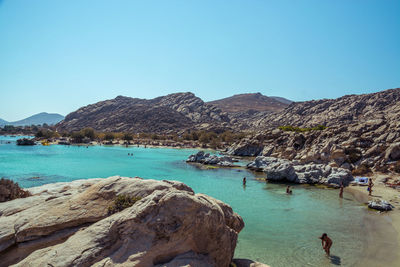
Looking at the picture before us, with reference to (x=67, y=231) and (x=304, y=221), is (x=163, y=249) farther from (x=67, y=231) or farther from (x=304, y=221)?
(x=304, y=221)

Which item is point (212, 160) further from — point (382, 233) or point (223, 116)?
point (223, 116)

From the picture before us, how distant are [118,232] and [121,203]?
5.69 ft

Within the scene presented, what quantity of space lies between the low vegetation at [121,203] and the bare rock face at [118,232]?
0.67 feet

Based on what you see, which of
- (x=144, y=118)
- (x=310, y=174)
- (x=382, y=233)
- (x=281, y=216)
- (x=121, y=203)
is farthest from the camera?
(x=144, y=118)

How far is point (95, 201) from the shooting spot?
9.27 metres

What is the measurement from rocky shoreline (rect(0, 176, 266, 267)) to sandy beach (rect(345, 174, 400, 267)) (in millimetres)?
8959

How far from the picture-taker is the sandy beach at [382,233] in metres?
12.9

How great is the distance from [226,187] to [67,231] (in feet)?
86.5

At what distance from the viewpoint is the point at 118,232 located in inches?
291

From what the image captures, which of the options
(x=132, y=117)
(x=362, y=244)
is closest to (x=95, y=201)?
(x=362, y=244)

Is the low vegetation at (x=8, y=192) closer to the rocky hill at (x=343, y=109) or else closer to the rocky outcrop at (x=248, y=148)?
the rocky outcrop at (x=248, y=148)

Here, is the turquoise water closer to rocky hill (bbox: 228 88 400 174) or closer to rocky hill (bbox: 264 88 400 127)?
rocky hill (bbox: 228 88 400 174)

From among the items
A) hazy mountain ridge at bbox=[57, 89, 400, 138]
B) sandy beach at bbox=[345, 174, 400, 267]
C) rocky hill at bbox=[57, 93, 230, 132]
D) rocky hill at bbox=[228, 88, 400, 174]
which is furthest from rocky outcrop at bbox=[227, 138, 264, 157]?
rocky hill at bbox=[57, 93, 230, 132]

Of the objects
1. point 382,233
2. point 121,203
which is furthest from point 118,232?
point 382,233
